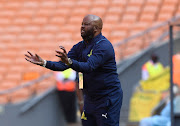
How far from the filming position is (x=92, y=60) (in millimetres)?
3969

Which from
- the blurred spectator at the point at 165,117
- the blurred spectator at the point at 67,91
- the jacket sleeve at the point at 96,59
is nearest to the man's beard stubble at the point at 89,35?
the jacket sleeve at the point at 96,59

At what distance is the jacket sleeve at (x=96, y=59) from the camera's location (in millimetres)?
3881

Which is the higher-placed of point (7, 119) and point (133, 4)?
point (133, 4)

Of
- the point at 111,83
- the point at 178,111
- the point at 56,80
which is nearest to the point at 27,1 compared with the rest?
the point at 56,80

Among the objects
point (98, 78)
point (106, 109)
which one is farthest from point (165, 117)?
point (98, 78)

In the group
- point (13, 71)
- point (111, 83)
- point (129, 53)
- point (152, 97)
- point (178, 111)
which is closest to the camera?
point (111, 83)

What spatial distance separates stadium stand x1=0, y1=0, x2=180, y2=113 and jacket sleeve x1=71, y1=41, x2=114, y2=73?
268 inches

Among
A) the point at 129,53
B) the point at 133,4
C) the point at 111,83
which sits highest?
the point at 133,4

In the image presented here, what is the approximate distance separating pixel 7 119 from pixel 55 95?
138cm

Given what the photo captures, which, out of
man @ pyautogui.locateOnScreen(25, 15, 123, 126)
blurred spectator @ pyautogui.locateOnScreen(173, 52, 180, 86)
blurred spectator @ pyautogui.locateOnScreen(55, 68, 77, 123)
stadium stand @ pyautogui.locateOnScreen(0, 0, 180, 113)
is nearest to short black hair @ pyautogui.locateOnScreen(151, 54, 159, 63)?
stadium stand @ pyautogui.locateOnScreen(0, 0, 180, 113)

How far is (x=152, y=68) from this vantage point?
9953 millimetres

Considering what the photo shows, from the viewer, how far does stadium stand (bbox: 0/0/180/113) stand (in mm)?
11211

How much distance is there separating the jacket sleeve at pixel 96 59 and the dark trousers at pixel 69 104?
647 centimetres

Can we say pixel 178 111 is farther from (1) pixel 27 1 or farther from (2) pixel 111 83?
(1) pixel 27 1
